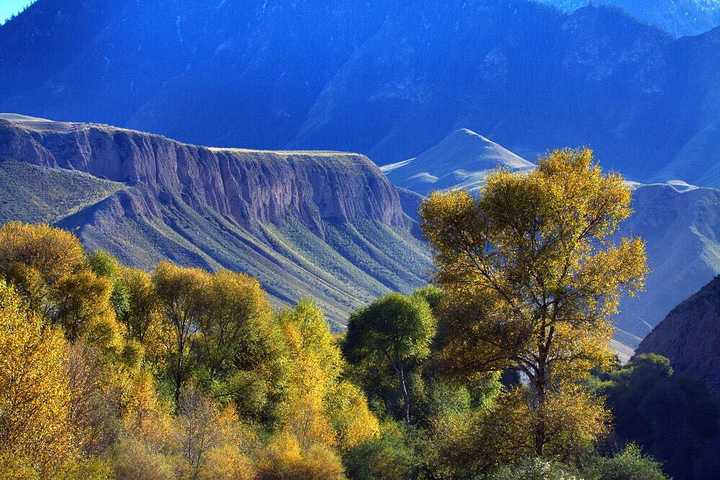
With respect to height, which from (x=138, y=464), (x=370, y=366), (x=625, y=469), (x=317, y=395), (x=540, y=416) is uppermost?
(x=540, y=416)

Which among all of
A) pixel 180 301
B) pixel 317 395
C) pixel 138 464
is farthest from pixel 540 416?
pixel 180 301

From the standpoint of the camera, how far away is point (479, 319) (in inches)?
884

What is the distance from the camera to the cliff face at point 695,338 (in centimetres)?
8675

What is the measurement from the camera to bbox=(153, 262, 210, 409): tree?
178 feet

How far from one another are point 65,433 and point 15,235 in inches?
1177

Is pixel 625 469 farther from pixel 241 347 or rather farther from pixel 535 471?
pixel 241 347

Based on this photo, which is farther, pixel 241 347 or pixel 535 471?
pixel 241 347

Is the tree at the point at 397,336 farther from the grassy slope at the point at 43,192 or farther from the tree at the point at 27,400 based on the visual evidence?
the grassy slope at the point at 43,192

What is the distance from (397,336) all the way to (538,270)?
134 ft

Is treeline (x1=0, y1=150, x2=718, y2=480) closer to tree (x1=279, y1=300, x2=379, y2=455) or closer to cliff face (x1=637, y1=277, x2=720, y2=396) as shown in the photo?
tree (x1=279, y1=300, x2=379, y2=455)

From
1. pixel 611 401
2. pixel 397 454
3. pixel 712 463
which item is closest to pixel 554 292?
pixel 397 454

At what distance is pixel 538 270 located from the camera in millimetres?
21766

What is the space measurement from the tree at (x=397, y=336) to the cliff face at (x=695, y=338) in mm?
39690

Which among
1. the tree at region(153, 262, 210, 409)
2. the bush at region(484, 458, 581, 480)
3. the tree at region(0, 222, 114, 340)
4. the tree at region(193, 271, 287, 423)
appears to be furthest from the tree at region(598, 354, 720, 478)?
the bush at region(484, 458, 581, 480)
